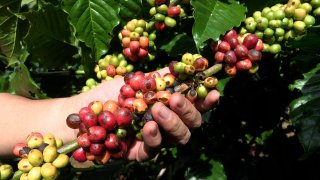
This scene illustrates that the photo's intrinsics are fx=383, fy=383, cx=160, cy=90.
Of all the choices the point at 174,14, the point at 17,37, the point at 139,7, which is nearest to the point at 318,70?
the point at 174,14

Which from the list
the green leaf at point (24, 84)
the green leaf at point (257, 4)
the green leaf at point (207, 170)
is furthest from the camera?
the green leaf at point (207, 170)

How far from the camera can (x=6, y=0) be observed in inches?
92.0

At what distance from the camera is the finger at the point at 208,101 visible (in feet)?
6.25

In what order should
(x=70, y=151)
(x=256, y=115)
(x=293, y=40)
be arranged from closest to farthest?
(x=70, y=151) < (x=293, y=40) < (x=256, y=115)

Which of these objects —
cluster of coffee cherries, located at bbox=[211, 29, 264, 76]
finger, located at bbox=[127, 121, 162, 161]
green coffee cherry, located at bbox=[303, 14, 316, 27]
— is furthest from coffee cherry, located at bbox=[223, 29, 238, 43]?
finger, located at bbox=[127, 121, 162, 161]

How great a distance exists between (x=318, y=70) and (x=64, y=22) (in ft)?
4.72

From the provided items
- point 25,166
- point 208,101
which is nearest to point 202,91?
point 208,101

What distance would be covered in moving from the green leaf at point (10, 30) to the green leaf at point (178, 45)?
0.95 m

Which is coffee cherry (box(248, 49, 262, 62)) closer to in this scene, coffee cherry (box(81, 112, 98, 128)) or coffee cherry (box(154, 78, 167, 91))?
coffee cherry (box(154, 78, 167, 91))

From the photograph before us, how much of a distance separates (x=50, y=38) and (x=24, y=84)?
1.19 ft

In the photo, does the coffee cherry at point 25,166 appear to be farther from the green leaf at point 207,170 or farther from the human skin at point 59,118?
the green leaf at point 207,170

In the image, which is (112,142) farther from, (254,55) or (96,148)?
(254,55)

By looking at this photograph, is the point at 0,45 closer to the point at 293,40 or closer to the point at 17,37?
the point at 17,37

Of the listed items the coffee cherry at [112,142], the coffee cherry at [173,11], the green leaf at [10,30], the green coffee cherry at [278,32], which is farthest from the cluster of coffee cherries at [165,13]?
the green leaf at [10,30]
